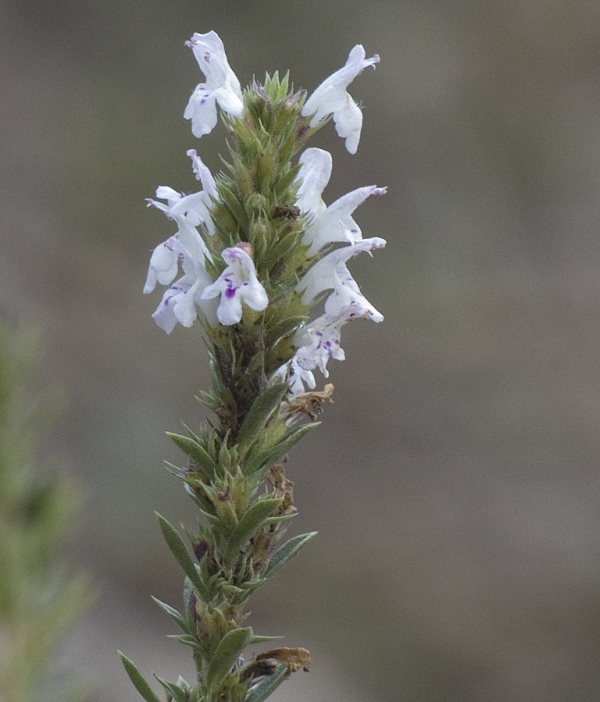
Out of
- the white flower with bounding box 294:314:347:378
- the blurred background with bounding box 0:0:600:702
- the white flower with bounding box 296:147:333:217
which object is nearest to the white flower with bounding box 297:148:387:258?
the white flower with bounding box 296:147:333:217

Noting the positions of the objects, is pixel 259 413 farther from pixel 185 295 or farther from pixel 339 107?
pixel 339 107

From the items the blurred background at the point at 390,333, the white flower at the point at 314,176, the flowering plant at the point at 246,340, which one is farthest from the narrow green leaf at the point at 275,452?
the blurred background at the point at 390,333

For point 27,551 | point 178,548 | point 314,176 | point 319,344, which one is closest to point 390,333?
point 27,551

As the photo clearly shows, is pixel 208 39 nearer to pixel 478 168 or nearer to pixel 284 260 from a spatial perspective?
pixel 284 260

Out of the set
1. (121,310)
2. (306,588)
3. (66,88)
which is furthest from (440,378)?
(66,88)

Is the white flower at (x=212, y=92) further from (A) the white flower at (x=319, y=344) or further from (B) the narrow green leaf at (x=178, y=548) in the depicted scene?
(B) the narrow green leaf at (x=178, y=548)

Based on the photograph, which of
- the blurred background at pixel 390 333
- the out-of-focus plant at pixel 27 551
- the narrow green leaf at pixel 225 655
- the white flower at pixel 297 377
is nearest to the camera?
the narrow green leaf at pixel 225 655

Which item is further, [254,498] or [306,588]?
[306,588]
